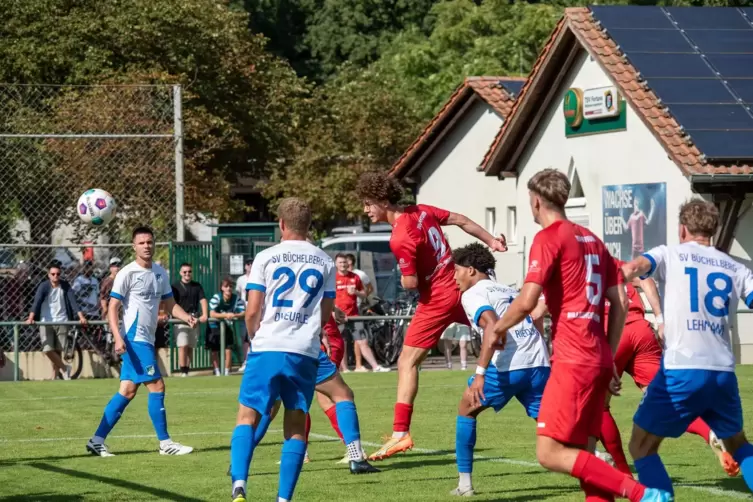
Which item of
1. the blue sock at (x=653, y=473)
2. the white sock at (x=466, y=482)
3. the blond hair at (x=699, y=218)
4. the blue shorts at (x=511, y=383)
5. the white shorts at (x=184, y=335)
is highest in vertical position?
the blond hair at (x=699, y=218)

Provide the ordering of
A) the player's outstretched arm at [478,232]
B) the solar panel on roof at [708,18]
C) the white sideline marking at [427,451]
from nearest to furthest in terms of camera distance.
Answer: the white sideline marking at [427,451], the player's outstretched arm at [478,232], the solar panel on roof at [708,18]

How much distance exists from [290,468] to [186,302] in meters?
14.5

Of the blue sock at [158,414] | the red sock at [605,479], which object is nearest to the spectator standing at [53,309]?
the blue sock at [158,414]

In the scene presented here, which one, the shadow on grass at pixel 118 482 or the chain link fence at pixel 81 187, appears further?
the chain link fence at pixel 81 187

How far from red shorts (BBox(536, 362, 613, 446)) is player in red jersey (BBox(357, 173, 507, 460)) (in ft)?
11.4

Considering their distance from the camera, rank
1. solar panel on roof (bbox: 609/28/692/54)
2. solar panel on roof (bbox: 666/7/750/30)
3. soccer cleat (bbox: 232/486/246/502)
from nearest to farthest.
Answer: soccer cleat (bbox: 232/486/246/502), solar panel on roof (bbox: 609/28/692/54), solar panel on roof (bbox: 666/7/750/30)

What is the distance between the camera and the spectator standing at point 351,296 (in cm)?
2219

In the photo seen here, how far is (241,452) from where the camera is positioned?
8.12 metres

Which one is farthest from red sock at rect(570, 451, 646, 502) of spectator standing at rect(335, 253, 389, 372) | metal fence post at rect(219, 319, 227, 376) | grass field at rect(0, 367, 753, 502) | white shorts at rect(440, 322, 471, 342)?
white shorts at rect(440, 322, 471, 342)

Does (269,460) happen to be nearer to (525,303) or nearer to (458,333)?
(525,303)

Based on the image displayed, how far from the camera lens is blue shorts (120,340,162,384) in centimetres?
1213

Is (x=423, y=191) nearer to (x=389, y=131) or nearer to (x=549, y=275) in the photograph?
(x=389, y=131)

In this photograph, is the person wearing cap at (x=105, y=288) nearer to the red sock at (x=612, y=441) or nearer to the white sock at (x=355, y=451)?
the white sock at (x=355, y=451)

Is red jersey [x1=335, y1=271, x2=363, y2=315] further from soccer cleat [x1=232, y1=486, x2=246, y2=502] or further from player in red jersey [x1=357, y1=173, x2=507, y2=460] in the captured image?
soccer cleat [x1=232, y1=486, x2=246, y2=502]
